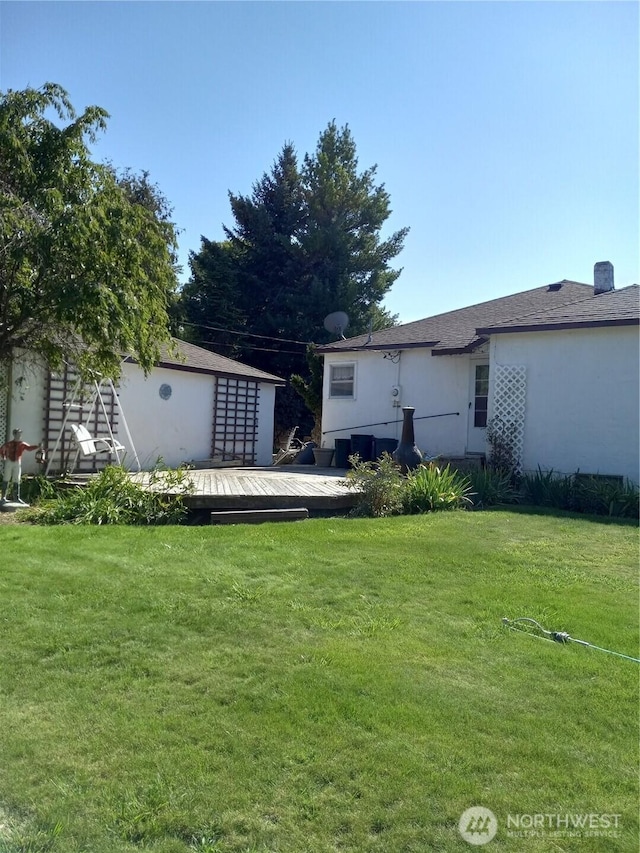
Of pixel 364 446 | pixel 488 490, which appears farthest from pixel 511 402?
pixel 364 446

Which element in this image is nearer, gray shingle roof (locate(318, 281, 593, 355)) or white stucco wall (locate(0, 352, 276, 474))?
white stucco wall (locate(0, 352, 276, 474))

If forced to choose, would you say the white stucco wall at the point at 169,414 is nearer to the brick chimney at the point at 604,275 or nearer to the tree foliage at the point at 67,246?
the tree foliage at the point at 67,246

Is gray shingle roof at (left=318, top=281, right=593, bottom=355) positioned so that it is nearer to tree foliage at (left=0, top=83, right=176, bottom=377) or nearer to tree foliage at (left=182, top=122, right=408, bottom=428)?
tree foliage at (left=0, top=83, right=176, bottom=377)

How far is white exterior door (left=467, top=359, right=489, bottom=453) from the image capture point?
13.9 m

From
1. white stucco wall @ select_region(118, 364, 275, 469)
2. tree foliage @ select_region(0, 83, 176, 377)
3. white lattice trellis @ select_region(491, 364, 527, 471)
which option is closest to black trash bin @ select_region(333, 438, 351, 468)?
white stucco wall @ select_region(118, 364, 275, 469)

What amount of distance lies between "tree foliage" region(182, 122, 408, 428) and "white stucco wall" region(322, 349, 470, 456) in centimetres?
1096

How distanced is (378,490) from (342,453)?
645cm

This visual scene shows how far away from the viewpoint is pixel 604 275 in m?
14.0

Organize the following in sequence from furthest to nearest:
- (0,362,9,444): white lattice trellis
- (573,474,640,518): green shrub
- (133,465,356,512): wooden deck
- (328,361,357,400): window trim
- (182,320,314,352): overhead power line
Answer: (182,320,314,352): overhead power line
(328,361,357,400): window trim
(0,362,9,444): white lattice trellis
(573,474,640,518): green shrub
(133,465,356,512): wooden deck

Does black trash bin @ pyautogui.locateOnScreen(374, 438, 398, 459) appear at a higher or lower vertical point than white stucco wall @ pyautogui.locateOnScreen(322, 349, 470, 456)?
lower

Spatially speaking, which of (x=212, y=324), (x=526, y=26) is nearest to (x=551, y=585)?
(x=526, y=26)

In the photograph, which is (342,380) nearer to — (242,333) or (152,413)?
(152,413)

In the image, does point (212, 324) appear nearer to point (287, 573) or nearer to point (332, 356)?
point (332, 356)

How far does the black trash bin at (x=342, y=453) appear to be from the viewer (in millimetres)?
14914
